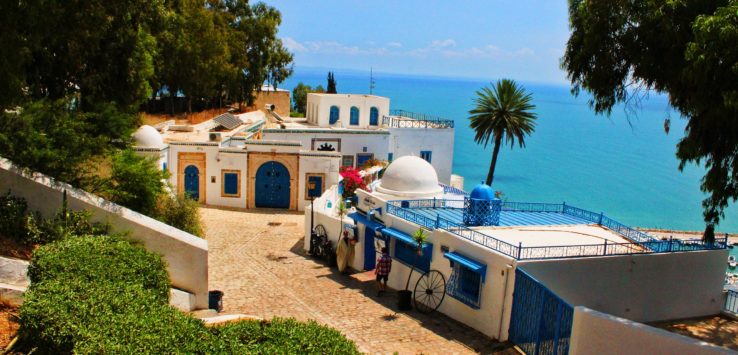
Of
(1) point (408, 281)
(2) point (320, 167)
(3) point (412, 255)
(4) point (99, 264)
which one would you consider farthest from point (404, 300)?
(2) point (320, 167)

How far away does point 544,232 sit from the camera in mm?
17203

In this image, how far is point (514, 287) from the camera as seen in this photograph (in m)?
14.1

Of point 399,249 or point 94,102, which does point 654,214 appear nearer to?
point 399,249

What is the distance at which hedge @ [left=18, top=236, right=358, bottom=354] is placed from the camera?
814cm

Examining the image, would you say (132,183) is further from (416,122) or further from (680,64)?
(416,122)

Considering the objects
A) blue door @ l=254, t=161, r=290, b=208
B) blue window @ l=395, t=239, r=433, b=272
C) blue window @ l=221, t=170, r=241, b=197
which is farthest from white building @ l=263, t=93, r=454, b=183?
blue window @ l=395, t=239, r=433, b=272

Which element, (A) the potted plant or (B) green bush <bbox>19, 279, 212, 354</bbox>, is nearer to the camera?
(B) green bush <bbox>19, 279, 212, 354</bbox>

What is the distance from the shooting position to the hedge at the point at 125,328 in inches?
320

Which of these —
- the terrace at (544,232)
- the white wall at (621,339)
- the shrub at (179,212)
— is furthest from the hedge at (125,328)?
the shrub at (179,212)

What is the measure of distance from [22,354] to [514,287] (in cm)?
992

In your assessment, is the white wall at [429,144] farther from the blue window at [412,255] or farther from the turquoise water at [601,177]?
the turquoise water at [601,177]

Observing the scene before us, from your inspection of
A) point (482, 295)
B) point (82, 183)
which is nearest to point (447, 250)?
point (482, 295)

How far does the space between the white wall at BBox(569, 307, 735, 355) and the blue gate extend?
0.41 meters

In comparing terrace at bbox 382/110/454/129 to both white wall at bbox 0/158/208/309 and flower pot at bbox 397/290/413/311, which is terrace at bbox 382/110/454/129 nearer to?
flower pot at bbox 397/290/413/311
